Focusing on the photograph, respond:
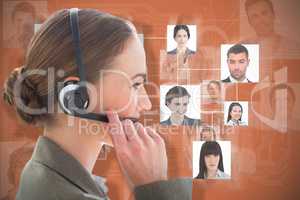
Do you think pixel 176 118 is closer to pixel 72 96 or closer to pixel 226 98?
pixel 226 98

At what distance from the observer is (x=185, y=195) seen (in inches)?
37.9

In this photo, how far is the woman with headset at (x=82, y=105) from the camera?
0.93 m

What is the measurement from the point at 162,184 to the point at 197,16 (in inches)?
43.6

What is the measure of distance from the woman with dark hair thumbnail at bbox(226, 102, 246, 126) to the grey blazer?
924mm

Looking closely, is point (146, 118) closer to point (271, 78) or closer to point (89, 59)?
point (271, 78)

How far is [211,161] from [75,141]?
0.97 m

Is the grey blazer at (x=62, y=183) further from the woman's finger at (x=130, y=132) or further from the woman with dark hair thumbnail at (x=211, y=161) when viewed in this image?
the woman with dark hair thumbnail at (x=211, y=161)

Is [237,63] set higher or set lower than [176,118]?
higher

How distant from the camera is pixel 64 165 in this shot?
3.10ft

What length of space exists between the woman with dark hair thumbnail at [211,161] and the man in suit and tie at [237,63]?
12.1 inches

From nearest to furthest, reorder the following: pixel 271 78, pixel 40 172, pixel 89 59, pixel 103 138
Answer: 1. pixel 40 172
2. pixel 89 59
3. pixel 103 138
4. pixel 271 78

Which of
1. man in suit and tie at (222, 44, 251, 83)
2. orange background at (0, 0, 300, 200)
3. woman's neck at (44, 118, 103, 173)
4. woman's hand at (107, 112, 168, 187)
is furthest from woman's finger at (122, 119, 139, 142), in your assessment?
man in suit and tie at (222, 44, 251, 83)

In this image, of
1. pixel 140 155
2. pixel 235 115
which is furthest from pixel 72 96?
pixel 235 115

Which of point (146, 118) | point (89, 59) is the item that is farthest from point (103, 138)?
point (146, 118)
